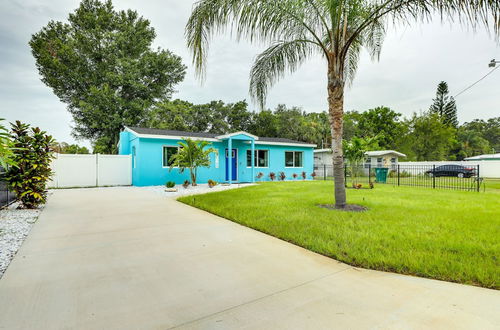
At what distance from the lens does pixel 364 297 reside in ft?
7.47

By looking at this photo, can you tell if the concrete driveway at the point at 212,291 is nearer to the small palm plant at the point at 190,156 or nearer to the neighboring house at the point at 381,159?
the small palm plant at the point at 190,156

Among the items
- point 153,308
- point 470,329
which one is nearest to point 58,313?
point 153,308

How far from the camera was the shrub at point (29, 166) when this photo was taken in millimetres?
6305

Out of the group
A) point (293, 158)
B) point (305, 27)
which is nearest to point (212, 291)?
point (305, 27)

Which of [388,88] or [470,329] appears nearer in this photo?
[470,329]

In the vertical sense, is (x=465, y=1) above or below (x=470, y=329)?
above

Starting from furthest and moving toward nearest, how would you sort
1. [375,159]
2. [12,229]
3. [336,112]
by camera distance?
[375,159], [336,112], [12,229]

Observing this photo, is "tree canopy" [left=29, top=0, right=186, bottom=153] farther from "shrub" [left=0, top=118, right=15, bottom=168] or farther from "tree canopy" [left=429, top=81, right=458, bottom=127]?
"tree canopy" [left=429, top=81, right=458, bottom=127]

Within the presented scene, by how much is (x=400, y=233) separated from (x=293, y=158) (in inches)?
532

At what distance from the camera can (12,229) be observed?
15.3 ft

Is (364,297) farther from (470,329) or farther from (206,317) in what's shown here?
(206,317)

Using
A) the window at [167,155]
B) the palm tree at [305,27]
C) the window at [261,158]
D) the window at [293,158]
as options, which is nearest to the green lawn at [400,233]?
the palm tree at [305,27]

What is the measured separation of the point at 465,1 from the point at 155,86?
23009mm

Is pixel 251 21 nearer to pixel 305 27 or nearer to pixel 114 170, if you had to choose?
pixel 305 27
